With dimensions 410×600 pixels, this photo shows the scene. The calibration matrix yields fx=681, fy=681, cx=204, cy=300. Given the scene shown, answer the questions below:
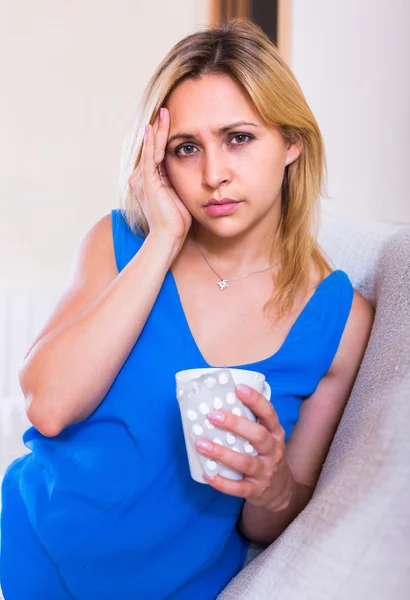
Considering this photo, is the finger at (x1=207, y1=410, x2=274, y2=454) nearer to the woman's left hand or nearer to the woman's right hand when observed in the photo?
the woman's left hand

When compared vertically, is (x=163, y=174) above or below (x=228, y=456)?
above

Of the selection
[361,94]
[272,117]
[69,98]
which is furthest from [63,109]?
[272,117]

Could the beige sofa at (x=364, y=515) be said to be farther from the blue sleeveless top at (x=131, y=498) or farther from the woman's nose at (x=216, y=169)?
the woman's nose at (x=216, y=169)

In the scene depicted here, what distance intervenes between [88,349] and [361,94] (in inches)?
55.3

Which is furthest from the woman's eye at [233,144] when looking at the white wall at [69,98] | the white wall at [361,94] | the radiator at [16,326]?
the radiator at [16,326]

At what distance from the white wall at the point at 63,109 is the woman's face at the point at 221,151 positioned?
174 centimetres

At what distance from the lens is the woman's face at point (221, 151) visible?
1001 millimetres

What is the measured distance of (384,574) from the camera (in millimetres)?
542

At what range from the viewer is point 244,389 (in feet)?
2.38

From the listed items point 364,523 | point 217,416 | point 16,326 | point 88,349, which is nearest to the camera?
point 364,523

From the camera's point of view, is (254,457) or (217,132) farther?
(217,132)

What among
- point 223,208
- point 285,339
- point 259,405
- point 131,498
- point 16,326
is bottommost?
point 16,326

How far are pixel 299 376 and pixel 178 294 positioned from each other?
0.24 metres

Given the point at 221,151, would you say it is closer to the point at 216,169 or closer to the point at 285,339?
the point at 216,169
